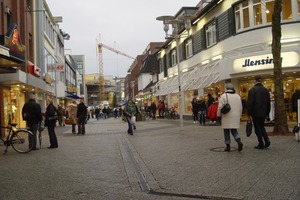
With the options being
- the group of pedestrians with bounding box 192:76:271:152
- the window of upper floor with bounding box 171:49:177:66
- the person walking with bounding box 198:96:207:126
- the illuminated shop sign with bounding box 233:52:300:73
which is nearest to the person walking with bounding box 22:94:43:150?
the group of pedestrians with bounding box 192:76:271:152

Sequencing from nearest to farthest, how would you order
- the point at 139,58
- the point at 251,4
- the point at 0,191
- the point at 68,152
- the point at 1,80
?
1. the point at 0,191
2. the point at 68,152
3. the point at 1,80
4. the point at 251,4
5. the point at 139,58

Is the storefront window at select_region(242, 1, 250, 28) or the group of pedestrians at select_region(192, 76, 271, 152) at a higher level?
the storefront window at select_region(242, 1, 250, 28)

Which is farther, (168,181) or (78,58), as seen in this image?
(78,58)

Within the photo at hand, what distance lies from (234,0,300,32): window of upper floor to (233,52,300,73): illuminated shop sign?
1935mm

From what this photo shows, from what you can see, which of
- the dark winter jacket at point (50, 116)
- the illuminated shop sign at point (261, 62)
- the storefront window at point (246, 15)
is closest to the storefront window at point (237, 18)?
the storefront window at point (246, 15)

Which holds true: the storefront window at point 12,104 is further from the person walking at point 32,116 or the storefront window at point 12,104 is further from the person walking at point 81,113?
the person walking at point 32,116

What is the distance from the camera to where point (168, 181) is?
6859mm

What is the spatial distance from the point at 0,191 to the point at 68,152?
5110 mm

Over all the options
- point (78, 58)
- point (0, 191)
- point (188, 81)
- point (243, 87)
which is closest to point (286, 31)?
point (243, 87)

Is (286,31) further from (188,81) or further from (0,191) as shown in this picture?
(0,191)

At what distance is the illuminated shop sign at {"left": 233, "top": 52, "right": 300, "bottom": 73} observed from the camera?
62.4 feet

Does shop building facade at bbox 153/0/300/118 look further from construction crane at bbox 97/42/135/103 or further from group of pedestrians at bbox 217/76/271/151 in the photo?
construction crane at bbox 97/42/135/103

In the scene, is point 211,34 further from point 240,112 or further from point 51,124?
point 240,112

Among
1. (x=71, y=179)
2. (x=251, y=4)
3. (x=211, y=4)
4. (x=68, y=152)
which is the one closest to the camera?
(x=71, y=179)
